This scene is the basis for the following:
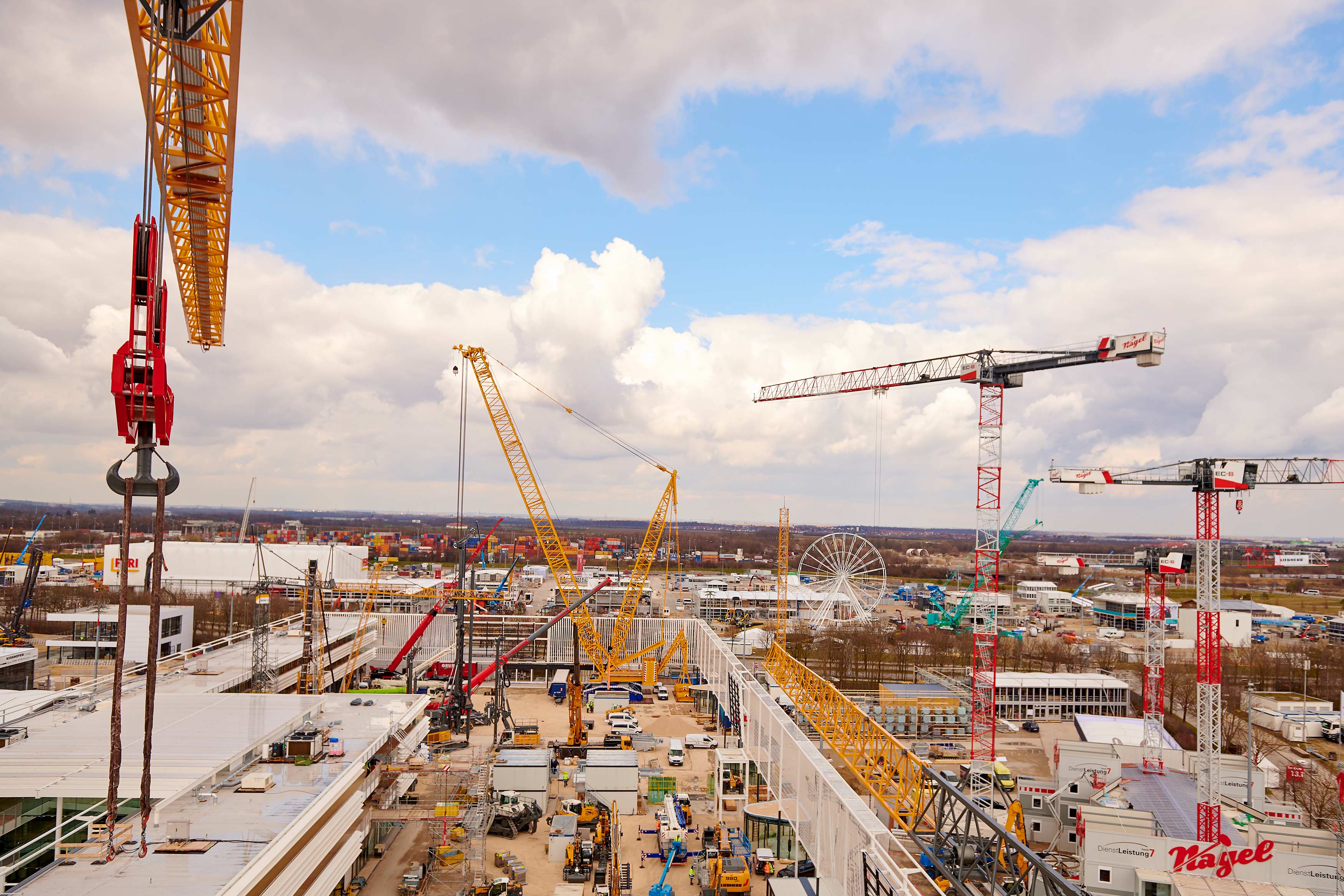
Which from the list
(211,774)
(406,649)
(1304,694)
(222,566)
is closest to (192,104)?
(211,774)

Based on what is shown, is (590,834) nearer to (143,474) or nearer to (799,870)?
(799,870)

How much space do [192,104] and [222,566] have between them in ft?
207

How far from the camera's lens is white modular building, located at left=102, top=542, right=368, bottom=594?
194ft

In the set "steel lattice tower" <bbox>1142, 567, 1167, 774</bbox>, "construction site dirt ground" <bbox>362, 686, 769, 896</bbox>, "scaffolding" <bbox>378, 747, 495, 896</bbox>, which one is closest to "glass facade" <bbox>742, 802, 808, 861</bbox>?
"construction site dirt ground" <bbox>362, 686, 769, 896</bbox>

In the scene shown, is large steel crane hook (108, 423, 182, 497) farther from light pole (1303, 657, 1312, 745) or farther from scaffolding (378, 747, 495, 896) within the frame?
light pole (1303, 657, 1312, 745)

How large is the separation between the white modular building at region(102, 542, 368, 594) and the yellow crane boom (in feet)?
166

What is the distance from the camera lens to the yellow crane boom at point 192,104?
8164mm

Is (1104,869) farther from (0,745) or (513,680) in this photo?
(513,680)

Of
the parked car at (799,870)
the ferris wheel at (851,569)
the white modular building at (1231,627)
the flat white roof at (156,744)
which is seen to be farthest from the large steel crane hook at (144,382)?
the white modular building at (1231,627)

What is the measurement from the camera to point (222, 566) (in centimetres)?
6259

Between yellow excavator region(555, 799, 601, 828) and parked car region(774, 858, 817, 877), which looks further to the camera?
yellow excavator region(555, 799, 601, 828)

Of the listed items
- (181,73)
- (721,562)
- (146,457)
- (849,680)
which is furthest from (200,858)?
(721,562)

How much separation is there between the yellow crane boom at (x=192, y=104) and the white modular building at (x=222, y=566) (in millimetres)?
50598

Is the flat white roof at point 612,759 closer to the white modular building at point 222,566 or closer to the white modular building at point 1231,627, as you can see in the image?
the white modular building at point 222,566
